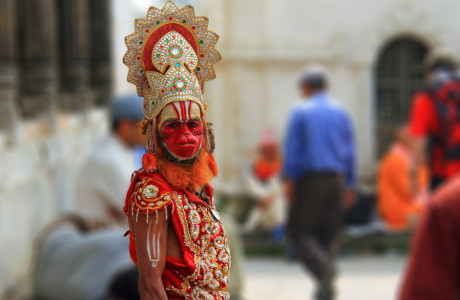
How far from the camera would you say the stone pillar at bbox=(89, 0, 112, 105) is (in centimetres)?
1338

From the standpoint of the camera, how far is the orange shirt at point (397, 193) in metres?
11.3

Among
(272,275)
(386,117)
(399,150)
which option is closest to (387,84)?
(386,117)

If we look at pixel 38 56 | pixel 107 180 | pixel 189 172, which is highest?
pixel 38 56

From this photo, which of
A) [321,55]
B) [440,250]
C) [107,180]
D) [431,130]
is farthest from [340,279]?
[321,55]

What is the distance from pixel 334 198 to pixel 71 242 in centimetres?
330

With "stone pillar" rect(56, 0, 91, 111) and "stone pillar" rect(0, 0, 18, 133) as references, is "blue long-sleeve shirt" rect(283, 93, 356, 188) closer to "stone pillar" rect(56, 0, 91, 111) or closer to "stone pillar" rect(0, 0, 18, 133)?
"stone pillar" rect(0, 0, 18, 133)

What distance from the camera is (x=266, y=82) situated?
14680 mm

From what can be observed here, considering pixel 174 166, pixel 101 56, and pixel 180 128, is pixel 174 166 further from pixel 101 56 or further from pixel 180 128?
pixel 101 56

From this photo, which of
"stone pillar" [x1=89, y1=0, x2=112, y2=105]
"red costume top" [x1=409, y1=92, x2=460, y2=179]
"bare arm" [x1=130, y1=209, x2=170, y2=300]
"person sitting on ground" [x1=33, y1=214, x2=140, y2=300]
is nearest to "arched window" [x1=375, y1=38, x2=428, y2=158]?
"stone pillar" [x1=89, y1=0, x2=112, y2=105]

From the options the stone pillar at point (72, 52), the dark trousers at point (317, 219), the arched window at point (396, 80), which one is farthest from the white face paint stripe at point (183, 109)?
the arched window at point (396, 80)

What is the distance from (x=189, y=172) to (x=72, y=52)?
10549 millimetres

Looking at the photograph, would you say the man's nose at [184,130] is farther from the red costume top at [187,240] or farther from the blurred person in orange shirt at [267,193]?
the blurred person in orange shirt at [267,193]

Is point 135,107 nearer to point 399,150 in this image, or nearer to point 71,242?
point 71,242

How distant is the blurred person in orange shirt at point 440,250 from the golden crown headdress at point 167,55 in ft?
10.6
